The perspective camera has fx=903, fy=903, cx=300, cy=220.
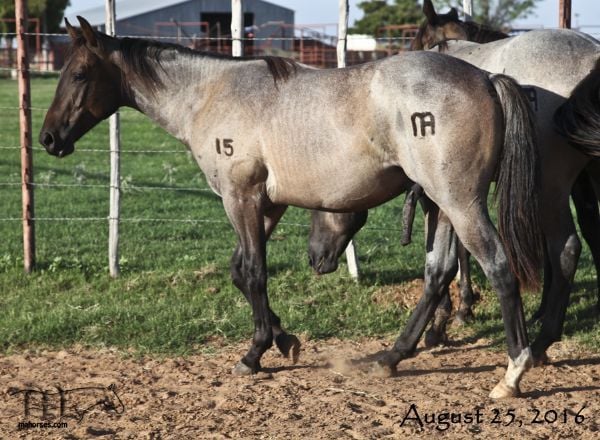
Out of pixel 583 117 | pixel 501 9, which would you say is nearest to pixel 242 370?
pixel 583 117

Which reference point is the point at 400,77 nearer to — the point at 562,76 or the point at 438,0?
the point at 562,76

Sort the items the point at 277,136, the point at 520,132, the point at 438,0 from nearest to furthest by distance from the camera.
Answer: the point at 520,132, the point at 277,136, the point at 438,0

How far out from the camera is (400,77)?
4883mm

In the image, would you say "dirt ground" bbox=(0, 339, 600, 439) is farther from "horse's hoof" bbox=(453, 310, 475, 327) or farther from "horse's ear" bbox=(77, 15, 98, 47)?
"horse's ear" bbox=(77, 15, 98, 47)

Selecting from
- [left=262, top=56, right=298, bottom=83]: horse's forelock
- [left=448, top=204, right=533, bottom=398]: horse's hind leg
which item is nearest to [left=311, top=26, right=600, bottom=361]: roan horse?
[left=448, top=204, right=533, bottom=398]: horse's hind leg

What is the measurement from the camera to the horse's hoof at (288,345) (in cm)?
576

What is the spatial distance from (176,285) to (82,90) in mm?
2341

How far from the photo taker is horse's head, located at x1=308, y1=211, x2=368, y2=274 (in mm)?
6418

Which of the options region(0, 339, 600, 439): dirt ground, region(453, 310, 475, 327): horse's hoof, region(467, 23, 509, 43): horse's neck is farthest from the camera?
region(467, 23, 509, 43): horse's neck

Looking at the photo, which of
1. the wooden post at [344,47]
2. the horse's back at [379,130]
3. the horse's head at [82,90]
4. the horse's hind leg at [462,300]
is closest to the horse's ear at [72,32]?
the horse's head at [82,90]

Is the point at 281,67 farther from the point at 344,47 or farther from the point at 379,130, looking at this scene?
the point at 344,47

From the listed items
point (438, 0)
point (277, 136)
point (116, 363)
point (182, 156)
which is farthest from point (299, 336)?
point (438, 0)

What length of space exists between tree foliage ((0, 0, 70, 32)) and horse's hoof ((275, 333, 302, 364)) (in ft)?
117

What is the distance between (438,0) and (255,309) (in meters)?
36.9
